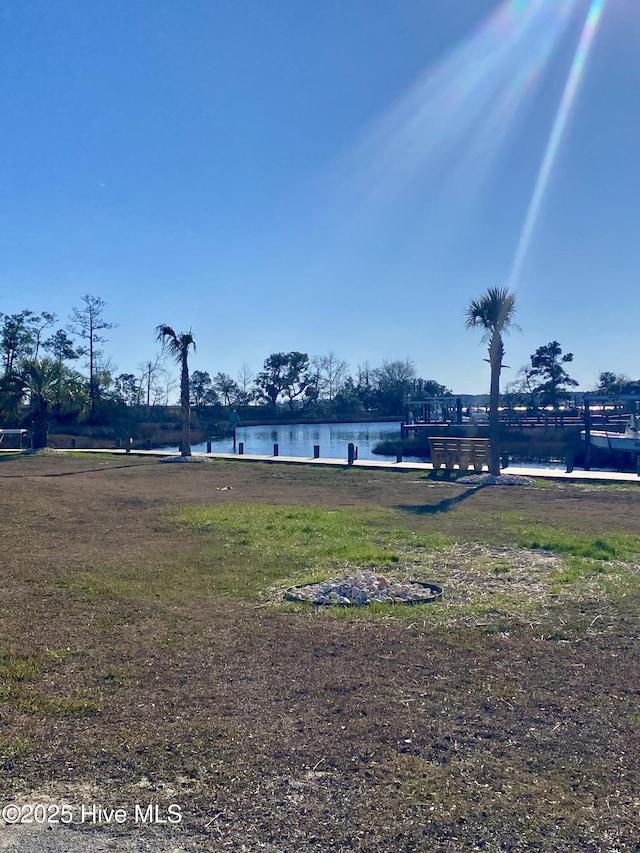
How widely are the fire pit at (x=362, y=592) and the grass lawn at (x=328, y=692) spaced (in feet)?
0.75

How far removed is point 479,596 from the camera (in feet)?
22.1

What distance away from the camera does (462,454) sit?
20.9m

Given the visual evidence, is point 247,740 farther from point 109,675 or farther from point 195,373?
point 195,373

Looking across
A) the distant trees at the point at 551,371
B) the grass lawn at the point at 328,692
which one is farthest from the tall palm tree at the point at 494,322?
the distant trees at the point at 551,371

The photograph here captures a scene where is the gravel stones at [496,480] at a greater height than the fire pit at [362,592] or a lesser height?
greater

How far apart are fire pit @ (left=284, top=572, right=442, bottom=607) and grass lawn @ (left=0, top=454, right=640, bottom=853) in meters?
0.23

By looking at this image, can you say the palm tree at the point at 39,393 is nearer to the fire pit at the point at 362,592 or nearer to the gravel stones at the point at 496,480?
the gravel stones at the point at 496,480

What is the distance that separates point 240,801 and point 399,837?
74cm

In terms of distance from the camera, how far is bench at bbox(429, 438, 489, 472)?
20.7m

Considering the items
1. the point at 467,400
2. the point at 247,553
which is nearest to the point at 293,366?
the point at 467,400

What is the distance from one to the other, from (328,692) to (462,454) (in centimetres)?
1707

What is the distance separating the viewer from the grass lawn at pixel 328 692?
A: 3.09 meters

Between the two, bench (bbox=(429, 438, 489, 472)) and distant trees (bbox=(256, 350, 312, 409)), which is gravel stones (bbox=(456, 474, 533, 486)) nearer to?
bench (bbox=(429, 438, 489, 472))

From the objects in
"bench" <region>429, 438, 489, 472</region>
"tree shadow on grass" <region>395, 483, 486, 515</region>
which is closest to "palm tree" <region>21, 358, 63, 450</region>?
"bench" <region>429, 438, 489, 472</region>
